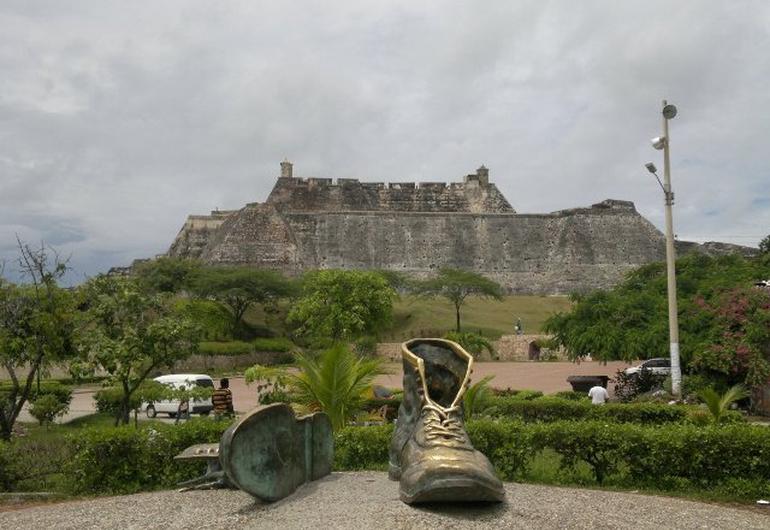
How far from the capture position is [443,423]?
16.2 ft

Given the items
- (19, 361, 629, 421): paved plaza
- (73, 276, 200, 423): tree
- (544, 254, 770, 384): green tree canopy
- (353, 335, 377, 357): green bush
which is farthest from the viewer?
(353, 335, 377, 357): green bush

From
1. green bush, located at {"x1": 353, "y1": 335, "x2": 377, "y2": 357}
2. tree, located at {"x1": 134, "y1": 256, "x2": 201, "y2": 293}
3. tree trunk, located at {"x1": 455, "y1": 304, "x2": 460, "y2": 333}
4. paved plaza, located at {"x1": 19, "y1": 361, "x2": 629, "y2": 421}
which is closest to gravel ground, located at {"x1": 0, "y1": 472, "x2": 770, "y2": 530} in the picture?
paved plaza, located at {"x1": 19, "y1": 361, "x2": 629, "y2": 421}

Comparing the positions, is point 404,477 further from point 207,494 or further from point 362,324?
point 362,324

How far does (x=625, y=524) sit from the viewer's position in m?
4.79

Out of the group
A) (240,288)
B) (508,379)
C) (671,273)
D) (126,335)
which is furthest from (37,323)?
(240,288)

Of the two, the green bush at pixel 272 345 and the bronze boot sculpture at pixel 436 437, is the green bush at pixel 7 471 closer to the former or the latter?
the bronze boot sculpture at pixel 436 437

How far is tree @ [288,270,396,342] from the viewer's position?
28.8 metres

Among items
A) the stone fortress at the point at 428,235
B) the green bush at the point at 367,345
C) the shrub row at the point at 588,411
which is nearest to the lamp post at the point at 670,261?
the shrub row at the point at 588,411

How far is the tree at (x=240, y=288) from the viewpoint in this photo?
1401 inches

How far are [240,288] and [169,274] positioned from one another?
24.1ft

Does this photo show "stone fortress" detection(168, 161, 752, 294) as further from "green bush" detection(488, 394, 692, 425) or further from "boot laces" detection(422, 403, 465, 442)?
"boot laces" detection(422, 403, 465, 442)

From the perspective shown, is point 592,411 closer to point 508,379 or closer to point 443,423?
point 443,423

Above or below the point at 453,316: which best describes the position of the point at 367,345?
below

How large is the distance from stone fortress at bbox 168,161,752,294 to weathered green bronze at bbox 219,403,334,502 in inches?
1624
